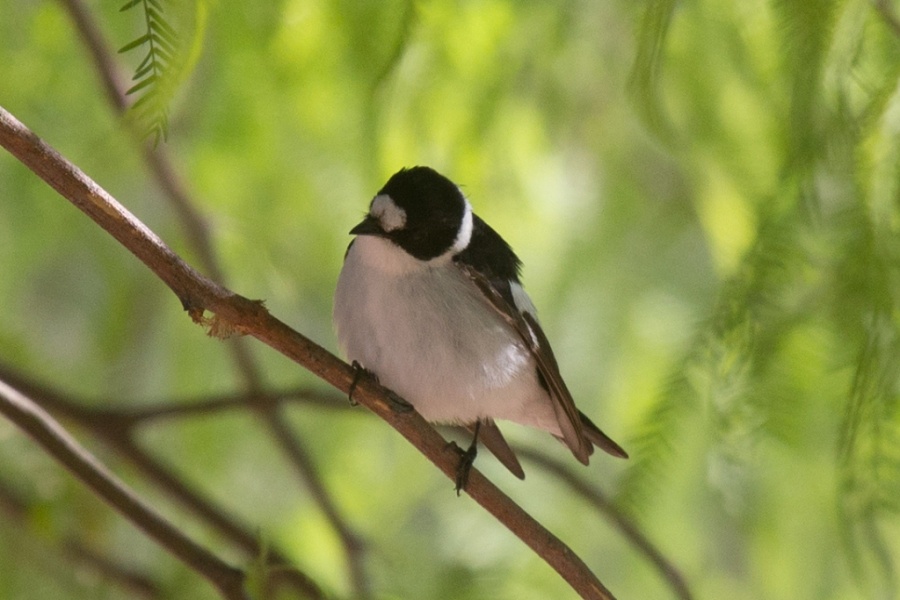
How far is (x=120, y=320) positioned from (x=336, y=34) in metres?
0.94

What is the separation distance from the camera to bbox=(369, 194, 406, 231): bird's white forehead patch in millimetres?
1859

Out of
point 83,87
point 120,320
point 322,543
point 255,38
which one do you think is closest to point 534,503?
point 322,543

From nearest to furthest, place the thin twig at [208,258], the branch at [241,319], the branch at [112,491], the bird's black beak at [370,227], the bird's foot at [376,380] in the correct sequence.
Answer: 1. the branch at [241,319]
2. the bird's foot at [376,380]
3. the branch at [112,491]
4. the bird's black beak at [370,227]
5. the thin twig at [208,258]

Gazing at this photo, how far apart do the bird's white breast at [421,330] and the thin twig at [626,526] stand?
352 mm

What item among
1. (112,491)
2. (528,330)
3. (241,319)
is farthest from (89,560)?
(241,319)

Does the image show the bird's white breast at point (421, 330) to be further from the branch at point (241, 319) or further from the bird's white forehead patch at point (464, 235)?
the branch at point (241, 319)

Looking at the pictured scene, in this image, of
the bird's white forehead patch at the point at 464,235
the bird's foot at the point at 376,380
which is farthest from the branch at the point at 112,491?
the bird's white forehead patch at the point at 464,235

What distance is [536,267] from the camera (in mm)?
2650

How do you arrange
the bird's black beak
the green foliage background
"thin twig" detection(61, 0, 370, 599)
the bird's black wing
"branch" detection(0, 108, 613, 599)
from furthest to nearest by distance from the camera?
1. "thin twig" detection(61, 0, 370, 599)
2. the bird's black wing
3. the bird's black beak
4. the green foliage background
5. "branch" detection(0, 108, 613, 599)

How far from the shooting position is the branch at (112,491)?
170 cm

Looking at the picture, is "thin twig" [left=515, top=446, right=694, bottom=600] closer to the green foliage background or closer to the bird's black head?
the green foliage background

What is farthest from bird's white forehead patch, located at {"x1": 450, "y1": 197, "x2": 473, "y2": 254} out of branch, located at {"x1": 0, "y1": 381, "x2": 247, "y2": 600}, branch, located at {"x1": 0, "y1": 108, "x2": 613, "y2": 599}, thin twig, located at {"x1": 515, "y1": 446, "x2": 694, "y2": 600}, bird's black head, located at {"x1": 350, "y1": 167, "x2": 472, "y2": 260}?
branch, located at {"x1": 0, "y1": 381, "x2": 247, "y2": 600}

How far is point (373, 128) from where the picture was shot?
1.87 metres

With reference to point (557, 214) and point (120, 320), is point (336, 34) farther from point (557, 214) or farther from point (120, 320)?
point (120, 320)
